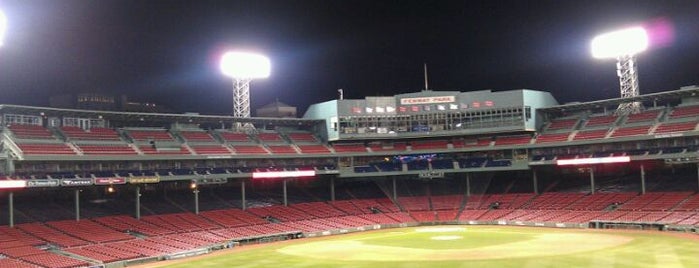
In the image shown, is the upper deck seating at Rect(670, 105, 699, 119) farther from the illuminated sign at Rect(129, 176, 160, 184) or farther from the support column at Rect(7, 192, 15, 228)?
the support column at Rect(7, 192, 15, 228)

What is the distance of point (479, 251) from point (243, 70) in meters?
39.1

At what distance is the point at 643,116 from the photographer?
65.5m

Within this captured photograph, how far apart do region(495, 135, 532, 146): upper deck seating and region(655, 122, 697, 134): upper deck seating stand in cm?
1515

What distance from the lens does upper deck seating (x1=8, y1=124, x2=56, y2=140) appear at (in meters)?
51.1

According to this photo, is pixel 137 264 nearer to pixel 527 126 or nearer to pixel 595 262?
pixel 595 262

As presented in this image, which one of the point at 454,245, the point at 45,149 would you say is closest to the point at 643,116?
the point at 454,245

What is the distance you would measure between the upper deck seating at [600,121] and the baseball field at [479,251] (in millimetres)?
20066

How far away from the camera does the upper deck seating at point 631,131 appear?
61.8 meters

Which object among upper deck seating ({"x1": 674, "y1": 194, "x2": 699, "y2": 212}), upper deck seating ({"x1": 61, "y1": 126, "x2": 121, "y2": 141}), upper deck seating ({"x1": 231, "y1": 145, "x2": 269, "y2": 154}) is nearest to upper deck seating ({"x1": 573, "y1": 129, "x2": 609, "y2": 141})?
upper deck seating ({"x1": 674, "y1": 194, "x2": 699, "y2": 212})

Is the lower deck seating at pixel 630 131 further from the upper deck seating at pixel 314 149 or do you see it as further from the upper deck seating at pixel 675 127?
the upper deck seating at pixel 314 149

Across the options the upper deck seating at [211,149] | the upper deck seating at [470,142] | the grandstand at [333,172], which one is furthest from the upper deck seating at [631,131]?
the upper deck seating at [211,149]

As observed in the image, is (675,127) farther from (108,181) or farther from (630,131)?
(108,181)

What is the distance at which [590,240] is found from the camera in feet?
147

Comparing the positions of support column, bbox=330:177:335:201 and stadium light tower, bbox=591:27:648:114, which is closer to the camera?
stadium light tower, bbox=591:27:648:114
